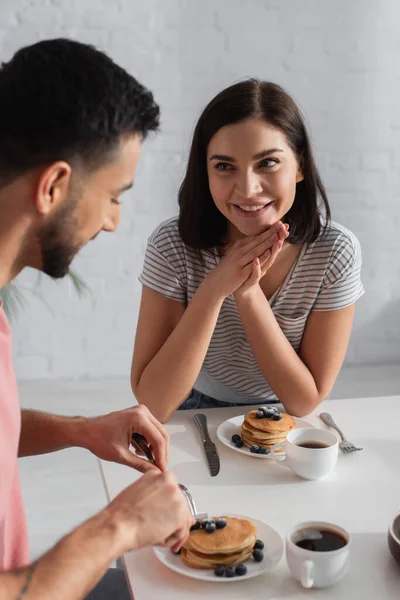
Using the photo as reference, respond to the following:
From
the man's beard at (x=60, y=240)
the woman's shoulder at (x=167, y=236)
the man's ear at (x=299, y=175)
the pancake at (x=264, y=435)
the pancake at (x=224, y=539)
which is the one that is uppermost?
the man's ear at (x=299, y=175)

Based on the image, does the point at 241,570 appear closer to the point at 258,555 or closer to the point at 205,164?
the point at 258,555

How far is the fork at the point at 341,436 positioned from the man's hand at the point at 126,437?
0.38 metres

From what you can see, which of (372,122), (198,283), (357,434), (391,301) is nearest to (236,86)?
(198,283)

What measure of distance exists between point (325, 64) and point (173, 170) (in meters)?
0.85

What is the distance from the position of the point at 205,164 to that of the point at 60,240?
2.83 ft

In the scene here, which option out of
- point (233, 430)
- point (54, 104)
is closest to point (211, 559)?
point (233, 430)

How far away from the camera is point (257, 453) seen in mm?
1446

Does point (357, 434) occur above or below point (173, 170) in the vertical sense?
below

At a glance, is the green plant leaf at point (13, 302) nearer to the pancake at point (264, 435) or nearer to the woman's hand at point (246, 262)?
the woman's hand at point (246, 262)

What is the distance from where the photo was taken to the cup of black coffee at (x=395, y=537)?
1.07 metres

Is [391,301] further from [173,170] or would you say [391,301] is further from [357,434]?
[357,434]

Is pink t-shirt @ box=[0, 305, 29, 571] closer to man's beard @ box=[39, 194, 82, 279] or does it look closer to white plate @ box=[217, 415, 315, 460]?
man's beard @ box=[39, 194, 82, 279]

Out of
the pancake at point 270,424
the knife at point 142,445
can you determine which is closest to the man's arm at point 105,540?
the knife at point 142,445

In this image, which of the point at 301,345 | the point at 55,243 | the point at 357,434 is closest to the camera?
the point at 55,243
